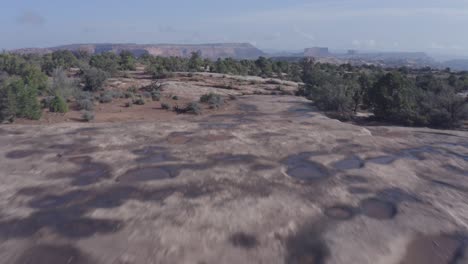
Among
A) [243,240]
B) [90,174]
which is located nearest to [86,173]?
[90,174]

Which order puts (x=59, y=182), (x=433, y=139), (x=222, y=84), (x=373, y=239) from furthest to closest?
(x=222, y=84)
(x=433, y=139)
(x=59, y=182)
(x=373, y=239)

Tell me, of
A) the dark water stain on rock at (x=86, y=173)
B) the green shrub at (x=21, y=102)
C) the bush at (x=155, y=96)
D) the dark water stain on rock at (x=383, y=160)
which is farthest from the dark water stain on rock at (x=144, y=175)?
the bush at (x=155, y=96)

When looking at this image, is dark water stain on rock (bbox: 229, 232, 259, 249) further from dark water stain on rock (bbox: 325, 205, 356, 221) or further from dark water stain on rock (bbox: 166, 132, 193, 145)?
dark water stain on rock (bbox: 166, 132, 193, 145)

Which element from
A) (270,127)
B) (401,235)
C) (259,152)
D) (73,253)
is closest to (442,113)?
(270,127)

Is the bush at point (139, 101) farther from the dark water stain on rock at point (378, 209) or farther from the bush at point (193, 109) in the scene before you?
the dark water stain on rock at point (378, 209)

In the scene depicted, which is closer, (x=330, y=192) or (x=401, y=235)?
(x=401, y=235)

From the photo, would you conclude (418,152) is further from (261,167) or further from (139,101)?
(139,101)

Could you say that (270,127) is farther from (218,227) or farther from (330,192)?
(218,227)
